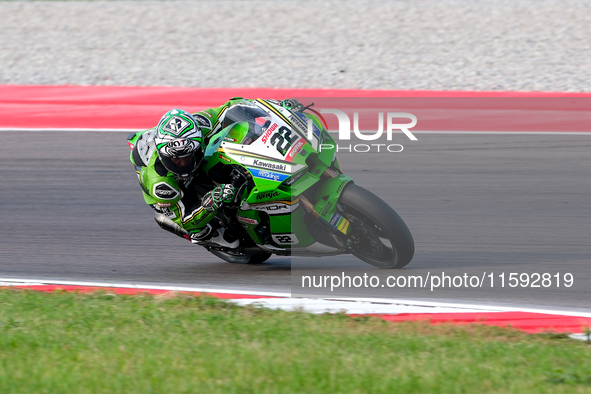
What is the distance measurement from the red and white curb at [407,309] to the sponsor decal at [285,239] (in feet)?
1.35

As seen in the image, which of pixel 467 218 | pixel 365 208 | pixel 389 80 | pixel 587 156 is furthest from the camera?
pixel 389 80

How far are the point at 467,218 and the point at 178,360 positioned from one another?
4218mm

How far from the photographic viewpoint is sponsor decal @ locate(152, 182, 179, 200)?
19.8 feet

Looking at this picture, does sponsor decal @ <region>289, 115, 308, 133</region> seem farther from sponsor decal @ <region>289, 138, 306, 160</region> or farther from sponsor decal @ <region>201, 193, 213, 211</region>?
sponsor decal @ <region>201, 193, 213, 211</region>

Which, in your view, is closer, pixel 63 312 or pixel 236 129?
pixel 63 312

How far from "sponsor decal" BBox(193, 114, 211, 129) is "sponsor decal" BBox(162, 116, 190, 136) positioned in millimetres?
331

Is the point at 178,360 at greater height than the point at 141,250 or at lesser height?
lesser

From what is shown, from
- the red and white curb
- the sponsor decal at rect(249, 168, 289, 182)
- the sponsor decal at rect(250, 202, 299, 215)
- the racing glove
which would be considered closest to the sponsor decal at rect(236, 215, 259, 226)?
the sponsor decal at rect(250, 202, 299, 215)

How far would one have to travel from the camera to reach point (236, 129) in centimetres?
609

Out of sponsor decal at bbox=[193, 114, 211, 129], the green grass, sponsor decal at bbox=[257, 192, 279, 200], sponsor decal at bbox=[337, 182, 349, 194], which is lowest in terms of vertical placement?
the green grass

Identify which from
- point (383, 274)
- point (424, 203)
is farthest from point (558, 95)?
point (383, 274)

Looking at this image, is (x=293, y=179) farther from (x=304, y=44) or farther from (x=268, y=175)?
(x=304, y=44)

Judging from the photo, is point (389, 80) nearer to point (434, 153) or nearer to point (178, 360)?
point (434, 153)

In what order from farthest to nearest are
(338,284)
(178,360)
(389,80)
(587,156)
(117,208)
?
(389,80), (587,156), (117,208), (338,284), (178,360)
